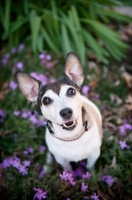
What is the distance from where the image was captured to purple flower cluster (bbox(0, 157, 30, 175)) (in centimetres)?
273

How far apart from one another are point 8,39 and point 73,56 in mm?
2518

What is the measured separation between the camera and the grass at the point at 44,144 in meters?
2.63

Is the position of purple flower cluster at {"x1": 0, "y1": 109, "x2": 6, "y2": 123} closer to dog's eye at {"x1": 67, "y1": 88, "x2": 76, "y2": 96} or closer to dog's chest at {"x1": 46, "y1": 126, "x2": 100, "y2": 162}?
dog's chest at {"x1": 46, "y1": 126, "x2": 100, "y2": 162}

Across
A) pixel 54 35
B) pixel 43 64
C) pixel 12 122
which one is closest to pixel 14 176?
pixel 12 122

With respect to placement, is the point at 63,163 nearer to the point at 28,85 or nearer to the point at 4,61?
the point at 28,85

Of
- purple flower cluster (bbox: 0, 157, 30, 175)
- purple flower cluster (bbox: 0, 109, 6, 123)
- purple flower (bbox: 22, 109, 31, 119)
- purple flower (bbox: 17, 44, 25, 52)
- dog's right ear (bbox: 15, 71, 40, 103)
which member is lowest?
purple flower cluster (bbox: 0, 157, 30, 175)

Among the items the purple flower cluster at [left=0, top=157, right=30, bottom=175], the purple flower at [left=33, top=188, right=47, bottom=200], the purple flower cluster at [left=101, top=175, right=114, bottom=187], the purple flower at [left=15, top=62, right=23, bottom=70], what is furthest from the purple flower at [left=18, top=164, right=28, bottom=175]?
the purple flower at [left=15, top=62, right=23, bottom=70]

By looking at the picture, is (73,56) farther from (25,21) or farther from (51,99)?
(25,21)

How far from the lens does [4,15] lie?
418 cm

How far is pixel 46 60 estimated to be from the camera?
4.04 metres

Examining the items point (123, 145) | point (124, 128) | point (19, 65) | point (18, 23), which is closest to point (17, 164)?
point (123, 145)

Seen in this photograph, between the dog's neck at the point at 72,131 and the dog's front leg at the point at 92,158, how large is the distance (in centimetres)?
34

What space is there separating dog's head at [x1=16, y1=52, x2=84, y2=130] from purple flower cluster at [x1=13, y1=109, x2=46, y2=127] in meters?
0.88

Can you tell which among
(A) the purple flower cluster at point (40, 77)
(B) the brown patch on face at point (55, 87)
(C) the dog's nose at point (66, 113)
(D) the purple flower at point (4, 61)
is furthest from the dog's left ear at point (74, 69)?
(D) the purple flower at point (4, 61)
